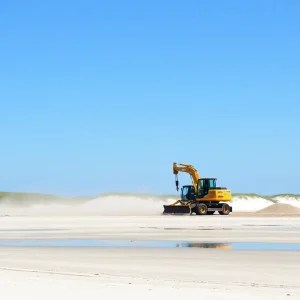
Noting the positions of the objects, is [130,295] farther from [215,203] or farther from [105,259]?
[215,203]

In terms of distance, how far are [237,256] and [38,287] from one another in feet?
28.0

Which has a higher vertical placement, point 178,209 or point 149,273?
point 178,209

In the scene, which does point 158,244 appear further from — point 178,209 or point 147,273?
point 178,209

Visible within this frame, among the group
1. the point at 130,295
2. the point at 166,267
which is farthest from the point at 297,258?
the point at 130,295

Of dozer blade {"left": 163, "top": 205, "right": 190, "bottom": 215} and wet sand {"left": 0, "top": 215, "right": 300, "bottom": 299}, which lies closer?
wet sand {"left": 0, "top": 215, "right": 300, "bottom": 299}

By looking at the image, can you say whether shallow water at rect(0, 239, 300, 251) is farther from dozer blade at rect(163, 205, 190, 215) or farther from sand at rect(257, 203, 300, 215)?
sand at rect(257, 203, 300, 215)

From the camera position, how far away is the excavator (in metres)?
66.7

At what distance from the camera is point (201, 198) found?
67.6 meters

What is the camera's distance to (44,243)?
26.6 meters

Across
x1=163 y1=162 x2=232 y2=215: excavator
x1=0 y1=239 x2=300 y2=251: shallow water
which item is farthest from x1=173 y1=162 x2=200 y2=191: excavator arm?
x1=0 y1=239 x2=300 y2=251: shallow water

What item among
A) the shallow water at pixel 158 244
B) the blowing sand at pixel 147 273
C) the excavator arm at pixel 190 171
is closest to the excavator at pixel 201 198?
the excavator arm at pixel 190 171

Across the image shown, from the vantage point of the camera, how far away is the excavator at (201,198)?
219ft

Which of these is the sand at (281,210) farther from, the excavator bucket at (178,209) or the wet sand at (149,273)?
the wet sand at (149,273)

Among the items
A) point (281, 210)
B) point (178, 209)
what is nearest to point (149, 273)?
point (178, 209)
